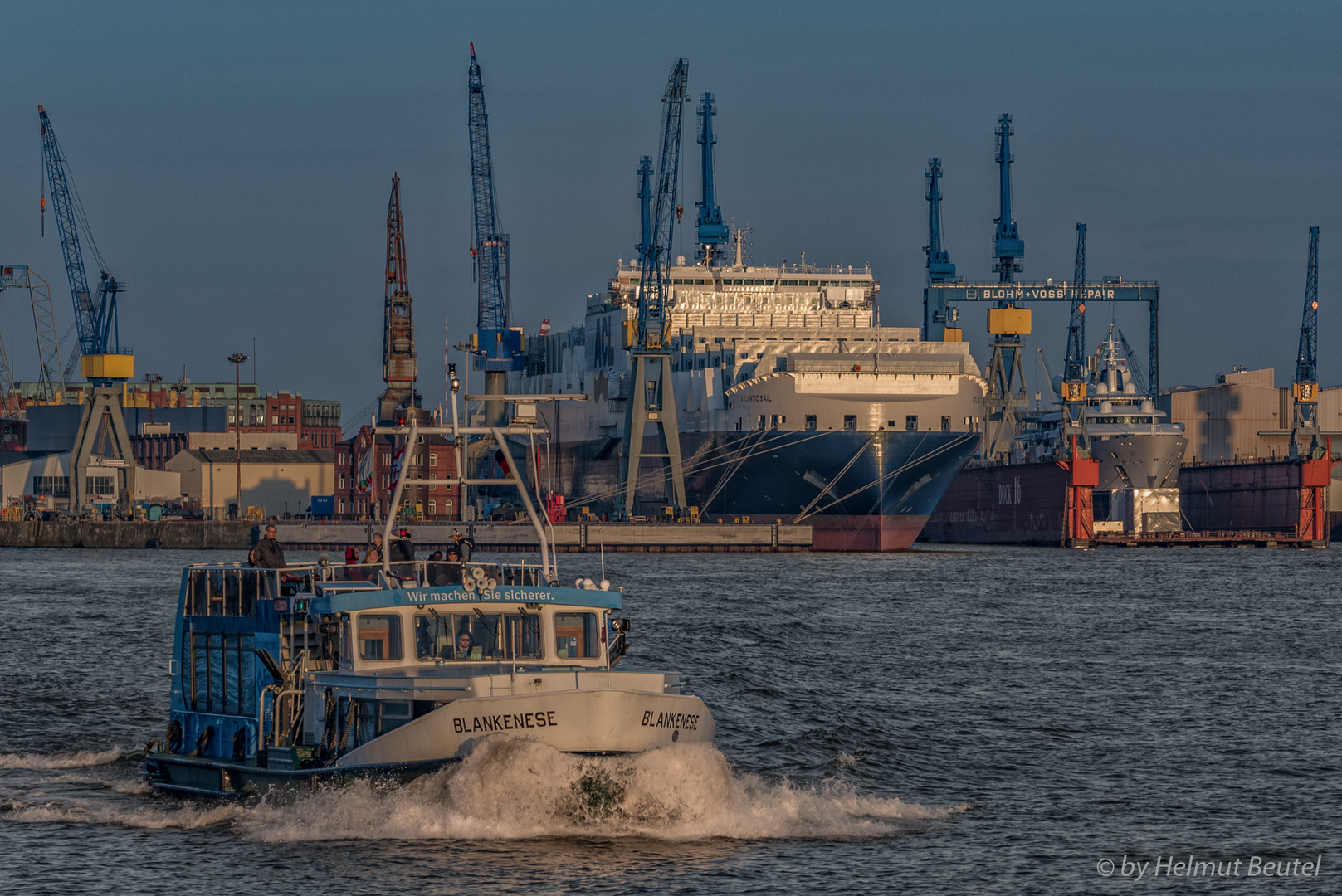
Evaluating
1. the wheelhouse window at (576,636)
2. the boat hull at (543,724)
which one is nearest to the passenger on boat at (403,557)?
the wheelhouse window at (576,636)

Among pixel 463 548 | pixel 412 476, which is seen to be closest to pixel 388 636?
pixel 463 548

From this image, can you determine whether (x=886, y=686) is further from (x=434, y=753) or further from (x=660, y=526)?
(x=660, y=526)

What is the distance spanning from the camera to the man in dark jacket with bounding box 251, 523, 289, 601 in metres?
27.7

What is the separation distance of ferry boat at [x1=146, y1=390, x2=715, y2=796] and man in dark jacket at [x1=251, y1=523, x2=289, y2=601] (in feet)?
0.15

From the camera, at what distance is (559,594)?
83.5 feet

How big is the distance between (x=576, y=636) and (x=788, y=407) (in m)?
85.4

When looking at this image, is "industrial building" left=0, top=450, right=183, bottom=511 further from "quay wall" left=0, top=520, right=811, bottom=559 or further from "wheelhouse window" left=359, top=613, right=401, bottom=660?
"wheelhouse window" left=359, top=613, right=401, bottom=660

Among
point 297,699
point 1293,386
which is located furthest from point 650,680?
point 1293,386

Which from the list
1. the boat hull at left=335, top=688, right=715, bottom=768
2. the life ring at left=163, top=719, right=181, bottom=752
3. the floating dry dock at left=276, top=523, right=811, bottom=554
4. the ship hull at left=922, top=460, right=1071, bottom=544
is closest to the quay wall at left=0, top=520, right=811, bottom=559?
the floating dry dock at left=276, top=523, right=811, bottom=554

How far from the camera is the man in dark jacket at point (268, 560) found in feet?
90.9

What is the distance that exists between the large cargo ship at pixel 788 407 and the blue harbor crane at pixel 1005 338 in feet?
49.9

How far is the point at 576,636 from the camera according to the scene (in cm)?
2570

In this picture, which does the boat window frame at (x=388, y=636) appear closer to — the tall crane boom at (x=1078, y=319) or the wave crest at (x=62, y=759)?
the wave crest at (x=62, y=759)

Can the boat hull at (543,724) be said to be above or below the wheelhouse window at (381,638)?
below
